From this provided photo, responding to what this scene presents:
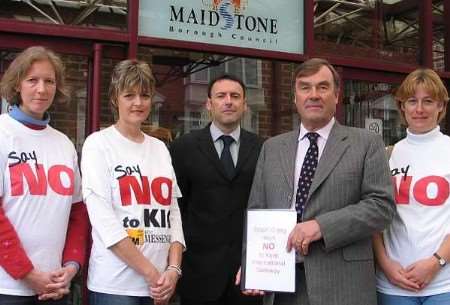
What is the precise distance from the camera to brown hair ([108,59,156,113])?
2926 millimetres

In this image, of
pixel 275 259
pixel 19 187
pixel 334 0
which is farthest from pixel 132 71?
pixel 334 0

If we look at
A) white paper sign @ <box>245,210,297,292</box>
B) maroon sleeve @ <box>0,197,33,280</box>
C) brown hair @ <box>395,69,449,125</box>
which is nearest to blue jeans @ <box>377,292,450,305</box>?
white paper sign @ <box>245,210,297,292</box>

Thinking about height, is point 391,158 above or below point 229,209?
above

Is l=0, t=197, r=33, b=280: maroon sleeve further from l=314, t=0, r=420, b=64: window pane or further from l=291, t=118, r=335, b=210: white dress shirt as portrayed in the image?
l=314, t=0, r=420, b=64: window pane

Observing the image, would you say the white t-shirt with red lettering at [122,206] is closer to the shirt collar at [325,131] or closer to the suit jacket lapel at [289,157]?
the suit jacket lapel at [289,157]

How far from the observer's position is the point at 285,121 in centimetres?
469

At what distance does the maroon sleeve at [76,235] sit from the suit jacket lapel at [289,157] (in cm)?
101

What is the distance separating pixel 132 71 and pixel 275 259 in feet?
3.76

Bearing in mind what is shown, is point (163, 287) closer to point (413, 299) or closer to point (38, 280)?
point (38, 280)

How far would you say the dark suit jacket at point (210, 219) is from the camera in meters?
3.35

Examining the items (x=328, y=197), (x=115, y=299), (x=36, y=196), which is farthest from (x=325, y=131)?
(x=36, y=196)

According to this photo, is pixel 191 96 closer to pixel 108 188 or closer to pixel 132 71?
pixel 132 71

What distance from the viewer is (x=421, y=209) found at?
295 centimetres

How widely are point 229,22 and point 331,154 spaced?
195 centimetres
